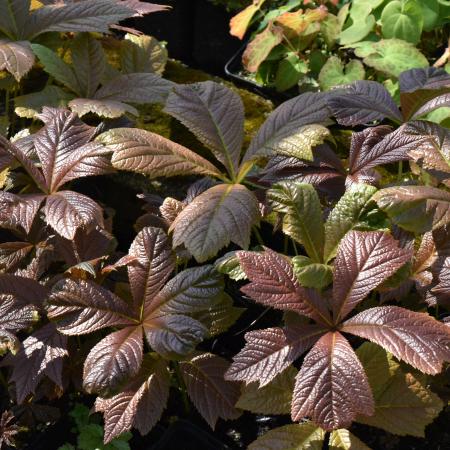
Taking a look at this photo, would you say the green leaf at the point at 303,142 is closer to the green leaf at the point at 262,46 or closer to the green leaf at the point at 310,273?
the green leaf at the point at 310,273

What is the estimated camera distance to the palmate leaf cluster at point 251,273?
1.25 m

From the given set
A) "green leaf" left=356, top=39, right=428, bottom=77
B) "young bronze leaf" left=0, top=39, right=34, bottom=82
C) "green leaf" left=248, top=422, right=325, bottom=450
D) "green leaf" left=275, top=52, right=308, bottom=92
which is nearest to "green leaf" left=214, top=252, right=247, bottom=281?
"green leaf" left=248, top=422, right=325, bottom=450

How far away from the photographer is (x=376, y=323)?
1.25 meters

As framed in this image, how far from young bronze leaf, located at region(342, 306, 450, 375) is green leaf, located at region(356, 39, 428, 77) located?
1618 millimetres

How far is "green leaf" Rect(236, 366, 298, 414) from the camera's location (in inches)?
53.0

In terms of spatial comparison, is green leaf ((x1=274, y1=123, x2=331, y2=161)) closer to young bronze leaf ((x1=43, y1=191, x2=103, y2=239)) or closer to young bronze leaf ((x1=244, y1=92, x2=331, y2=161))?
young bronze leaf ((x1=244, y1=92, x2=331, y2=161))

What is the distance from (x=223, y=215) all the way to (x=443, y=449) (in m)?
0.78

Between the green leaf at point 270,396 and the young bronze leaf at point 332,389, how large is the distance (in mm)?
175

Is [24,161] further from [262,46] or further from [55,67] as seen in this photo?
[262,46]

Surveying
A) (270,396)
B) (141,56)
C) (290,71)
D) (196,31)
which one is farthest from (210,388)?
(196,31)

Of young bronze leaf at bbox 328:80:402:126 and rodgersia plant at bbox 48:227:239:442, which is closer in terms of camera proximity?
rodgersia plant at bbox 48:227:239:442

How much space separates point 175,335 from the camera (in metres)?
1.27

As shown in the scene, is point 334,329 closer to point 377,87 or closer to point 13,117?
point 377,87

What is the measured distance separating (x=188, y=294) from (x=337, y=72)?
5.82 feet
